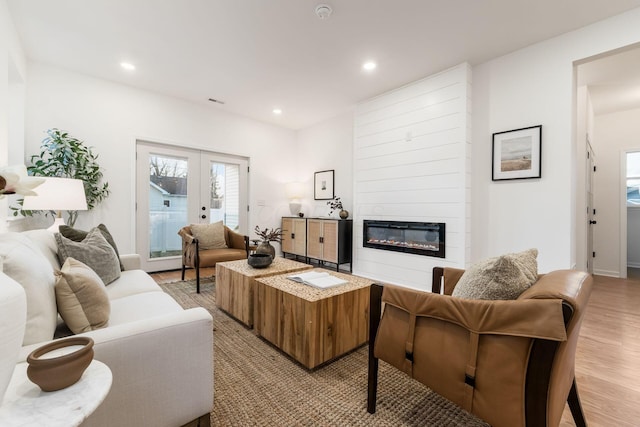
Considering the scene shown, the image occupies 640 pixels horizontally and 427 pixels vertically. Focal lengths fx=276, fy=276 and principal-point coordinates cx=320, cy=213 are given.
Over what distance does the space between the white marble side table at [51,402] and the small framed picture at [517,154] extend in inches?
144

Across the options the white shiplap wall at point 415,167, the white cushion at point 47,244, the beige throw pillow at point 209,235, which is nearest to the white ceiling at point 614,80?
the white shiplap wall at point 415,167

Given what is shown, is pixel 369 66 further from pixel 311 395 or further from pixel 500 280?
pixel 311 395

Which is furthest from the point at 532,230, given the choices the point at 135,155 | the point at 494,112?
the point at 135,155

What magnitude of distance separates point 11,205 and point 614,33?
6.36m

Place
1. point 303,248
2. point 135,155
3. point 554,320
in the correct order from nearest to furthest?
point 554,320 → point 135,155 → point 303,248

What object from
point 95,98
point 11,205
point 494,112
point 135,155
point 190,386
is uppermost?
point 95,98

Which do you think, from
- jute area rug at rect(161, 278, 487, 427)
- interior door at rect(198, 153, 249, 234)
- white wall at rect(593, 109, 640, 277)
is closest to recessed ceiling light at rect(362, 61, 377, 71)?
interior door at rect(198, 153, 249, 234)

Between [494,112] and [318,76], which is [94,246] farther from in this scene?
[494,112]

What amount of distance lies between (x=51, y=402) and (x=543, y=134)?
388 cm

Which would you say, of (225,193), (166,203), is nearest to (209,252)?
(166,203)

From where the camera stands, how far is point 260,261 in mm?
2580

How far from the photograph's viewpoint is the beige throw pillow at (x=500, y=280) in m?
1.08

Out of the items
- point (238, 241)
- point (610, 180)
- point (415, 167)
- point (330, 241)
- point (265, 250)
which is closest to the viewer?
point (265, 250)

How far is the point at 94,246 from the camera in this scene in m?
1.93
